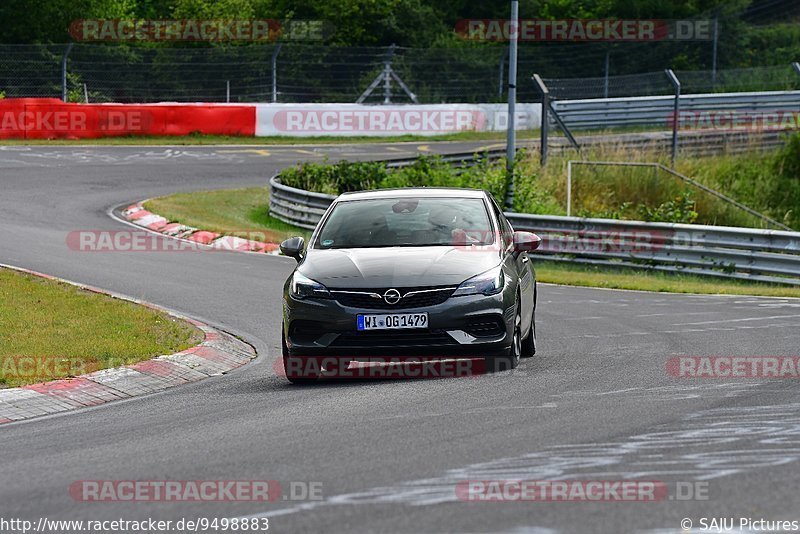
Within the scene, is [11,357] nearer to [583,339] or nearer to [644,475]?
[583,339]

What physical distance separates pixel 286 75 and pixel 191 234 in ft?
64.1

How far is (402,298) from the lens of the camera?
393 inches

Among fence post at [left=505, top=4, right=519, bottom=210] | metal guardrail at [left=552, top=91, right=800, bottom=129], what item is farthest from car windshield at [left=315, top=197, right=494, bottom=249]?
metal guardrail at [left=552, top=91, right=800, bottom=129]

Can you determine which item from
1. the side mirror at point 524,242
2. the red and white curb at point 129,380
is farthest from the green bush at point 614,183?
the red and white curb at point 129,380

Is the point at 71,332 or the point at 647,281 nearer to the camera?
the point at 71,332

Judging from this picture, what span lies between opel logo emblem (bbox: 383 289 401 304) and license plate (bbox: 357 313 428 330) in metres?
0.10

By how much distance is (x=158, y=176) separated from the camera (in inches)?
1264

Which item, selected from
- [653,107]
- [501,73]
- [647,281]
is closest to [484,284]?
[647,281]

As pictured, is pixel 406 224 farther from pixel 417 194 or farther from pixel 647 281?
pixel 647 281

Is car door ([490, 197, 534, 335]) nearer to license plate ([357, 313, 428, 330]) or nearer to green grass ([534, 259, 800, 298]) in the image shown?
license plate ([357, 313, 428, 330])

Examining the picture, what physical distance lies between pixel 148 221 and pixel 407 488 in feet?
65.5

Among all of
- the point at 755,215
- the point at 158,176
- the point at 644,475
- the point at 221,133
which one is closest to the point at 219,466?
the point at 644,475

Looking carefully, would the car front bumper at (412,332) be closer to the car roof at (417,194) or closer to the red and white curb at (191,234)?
the car roof at (417,194)

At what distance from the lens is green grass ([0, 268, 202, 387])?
1076 centimetres
